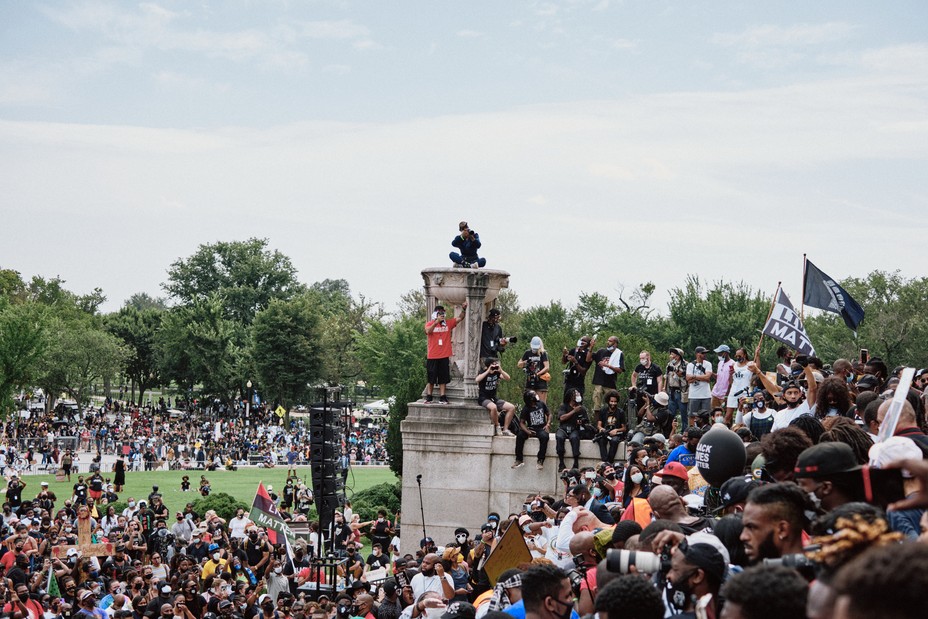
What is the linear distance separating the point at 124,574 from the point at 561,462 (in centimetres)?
729

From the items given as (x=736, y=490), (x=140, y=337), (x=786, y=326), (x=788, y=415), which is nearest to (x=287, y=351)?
(x=140, y=337)

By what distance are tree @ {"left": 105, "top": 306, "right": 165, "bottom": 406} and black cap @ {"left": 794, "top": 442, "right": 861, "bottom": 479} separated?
99.4 m

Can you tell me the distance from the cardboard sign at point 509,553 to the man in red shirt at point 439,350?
9.70 m

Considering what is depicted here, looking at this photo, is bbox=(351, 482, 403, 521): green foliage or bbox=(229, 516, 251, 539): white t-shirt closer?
bbox=(229, 516, 251, 539): white t-shirt

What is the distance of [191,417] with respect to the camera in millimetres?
80250

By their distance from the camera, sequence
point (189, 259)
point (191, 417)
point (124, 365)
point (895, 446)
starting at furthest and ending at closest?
point (189, 259) → point (124, 365) → point (191, 417) → point (895, 446)

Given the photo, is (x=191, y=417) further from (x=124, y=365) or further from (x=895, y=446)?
(x=895, y=446)

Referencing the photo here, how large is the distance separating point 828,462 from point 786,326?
11.0 m

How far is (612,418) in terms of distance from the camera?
1748 cm

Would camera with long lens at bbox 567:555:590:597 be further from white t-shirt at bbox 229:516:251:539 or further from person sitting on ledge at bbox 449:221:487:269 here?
white t-shirt at bbox 229:516:251:539

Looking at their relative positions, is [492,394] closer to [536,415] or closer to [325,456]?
[536,415]

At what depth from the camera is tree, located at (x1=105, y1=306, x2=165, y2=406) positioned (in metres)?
101

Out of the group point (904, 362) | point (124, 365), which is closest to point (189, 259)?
point (124, 365)

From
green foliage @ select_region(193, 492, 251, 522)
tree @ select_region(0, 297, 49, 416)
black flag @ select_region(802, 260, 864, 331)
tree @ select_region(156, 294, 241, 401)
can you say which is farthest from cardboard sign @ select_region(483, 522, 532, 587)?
tree @ select_region(156, 294, 241, 401)
